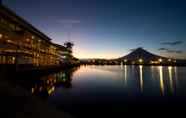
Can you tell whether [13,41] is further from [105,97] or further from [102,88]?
[105,97]

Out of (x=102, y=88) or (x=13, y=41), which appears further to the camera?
(x=13, y=41)

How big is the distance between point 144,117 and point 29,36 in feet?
176

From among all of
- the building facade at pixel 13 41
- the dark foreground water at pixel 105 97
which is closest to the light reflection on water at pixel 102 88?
the dark foreground water at pixel 105 97

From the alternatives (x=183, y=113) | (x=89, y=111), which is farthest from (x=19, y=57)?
(x=183, y=113)

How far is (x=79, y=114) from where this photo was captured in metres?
16.5

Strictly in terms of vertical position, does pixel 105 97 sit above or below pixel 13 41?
below

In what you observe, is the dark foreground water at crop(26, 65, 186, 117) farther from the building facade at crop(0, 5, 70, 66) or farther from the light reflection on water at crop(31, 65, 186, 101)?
the building facade at crop(0, 5, 70, 66)

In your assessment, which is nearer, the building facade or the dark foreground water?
A: the dark foreground water

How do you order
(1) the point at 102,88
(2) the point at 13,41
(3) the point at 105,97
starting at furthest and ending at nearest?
(2) the point at 13,41, (1) the point at 102,88, (3) the point at 105,97

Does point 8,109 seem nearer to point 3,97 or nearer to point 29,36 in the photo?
point 3,97

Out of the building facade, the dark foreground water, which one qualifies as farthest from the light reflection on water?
the building facade

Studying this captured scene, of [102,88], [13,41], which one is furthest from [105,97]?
[13,41]

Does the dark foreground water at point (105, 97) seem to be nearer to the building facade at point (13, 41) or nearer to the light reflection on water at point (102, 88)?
the light reflection on water at point (102, 88)

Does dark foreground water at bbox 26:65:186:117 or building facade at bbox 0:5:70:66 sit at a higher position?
building facade at bbox 0:5:70:66
